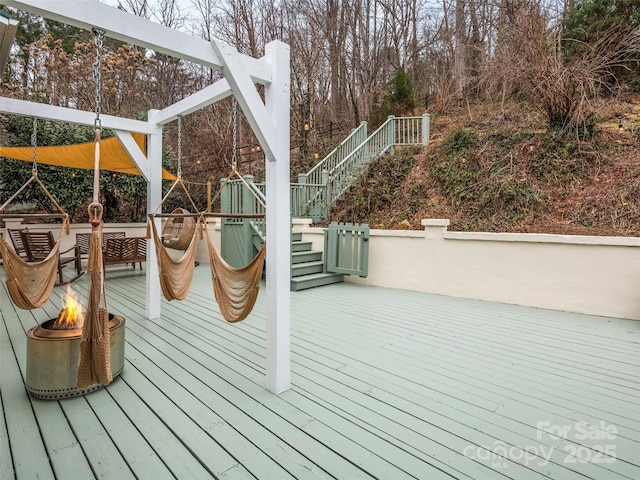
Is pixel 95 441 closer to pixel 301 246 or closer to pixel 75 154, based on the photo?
pixel 75 154

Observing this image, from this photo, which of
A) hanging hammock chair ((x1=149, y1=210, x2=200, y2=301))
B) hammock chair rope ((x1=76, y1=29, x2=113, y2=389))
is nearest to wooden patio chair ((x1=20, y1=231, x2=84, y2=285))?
hanging hammock chair ((x1=149, y1=210, x2=200, y2=301))

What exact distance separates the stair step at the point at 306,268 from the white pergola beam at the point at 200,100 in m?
2.82

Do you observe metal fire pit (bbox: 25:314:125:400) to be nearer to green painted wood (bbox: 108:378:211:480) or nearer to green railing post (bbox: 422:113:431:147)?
green painted wood (bbox: 108:378:211:480)

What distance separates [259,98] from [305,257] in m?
4.03

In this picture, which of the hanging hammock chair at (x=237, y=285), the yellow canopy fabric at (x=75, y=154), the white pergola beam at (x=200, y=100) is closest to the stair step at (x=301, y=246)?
the yellow canopy fabric at (x=75, y=154)

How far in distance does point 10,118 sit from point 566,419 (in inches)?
398

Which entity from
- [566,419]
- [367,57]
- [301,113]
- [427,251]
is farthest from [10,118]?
[367,57]

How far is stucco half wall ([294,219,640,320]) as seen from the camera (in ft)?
Answer: 12.8

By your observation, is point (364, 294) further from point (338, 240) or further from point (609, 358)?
point (609, 358)

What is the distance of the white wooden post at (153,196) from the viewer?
3754 mm

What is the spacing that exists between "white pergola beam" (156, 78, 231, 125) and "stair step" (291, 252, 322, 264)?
285 centimetres

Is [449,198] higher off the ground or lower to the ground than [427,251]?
higher

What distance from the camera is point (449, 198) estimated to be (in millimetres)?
6465

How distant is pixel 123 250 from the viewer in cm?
620
